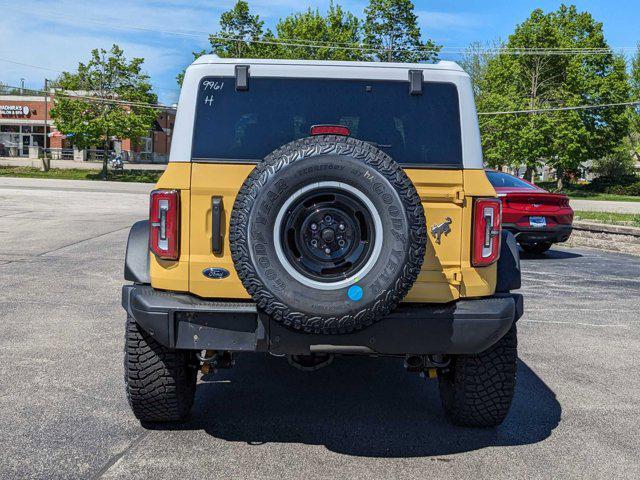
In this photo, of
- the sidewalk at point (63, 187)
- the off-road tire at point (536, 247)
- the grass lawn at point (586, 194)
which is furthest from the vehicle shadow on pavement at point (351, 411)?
the grass lawn at point (586, 194)

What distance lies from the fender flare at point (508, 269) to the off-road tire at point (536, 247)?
9.70 m

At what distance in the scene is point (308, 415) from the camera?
4.41m

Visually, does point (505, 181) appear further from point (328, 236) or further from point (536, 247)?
point (328, 236)

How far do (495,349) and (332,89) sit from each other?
5.78ft

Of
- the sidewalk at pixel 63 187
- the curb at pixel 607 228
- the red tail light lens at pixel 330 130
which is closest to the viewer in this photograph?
the red tail light lens at pixel 330 130

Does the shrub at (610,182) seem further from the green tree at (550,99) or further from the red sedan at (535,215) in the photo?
the red sedan at (535,215)

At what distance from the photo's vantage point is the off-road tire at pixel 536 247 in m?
13.5

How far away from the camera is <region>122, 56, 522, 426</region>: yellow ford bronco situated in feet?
11.0

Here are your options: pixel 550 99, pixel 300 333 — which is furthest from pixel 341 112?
pixel 550 99

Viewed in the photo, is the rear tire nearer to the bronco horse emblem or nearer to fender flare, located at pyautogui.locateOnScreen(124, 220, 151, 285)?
the bronco horse emblem

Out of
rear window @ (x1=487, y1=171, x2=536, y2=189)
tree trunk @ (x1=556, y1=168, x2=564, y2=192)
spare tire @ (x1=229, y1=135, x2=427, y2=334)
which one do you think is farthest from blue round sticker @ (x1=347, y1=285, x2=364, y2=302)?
tree trunk @ (x1=556, y1=168, x2=564, y2=192)

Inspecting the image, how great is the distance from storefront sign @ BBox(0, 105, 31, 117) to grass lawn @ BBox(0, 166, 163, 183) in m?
21.4

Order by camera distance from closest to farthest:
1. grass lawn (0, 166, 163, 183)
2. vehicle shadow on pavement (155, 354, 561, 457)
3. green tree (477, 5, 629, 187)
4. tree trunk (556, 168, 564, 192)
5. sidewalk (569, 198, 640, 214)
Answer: vehicle shadow on pavement (155, 354, 561, 457) < sidewalk (569, 198, 640, 214) < green tree (477, 5, 629, 187) < tree trunk (556, 168, 564, 192) < grass lawn (0, 166, 163, 183)

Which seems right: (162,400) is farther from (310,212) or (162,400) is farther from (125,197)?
(125,197)
